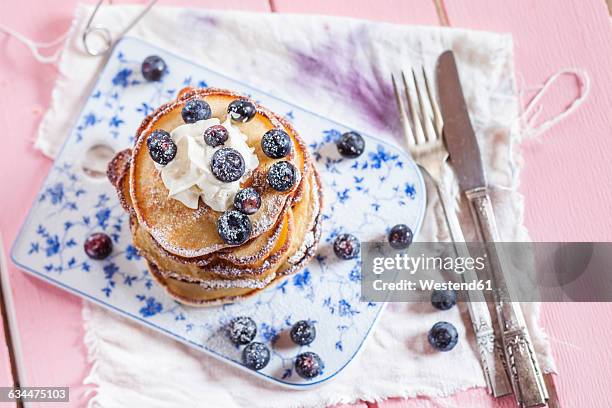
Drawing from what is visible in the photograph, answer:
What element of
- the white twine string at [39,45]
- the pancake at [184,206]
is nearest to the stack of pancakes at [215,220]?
the pancake at [184,206]

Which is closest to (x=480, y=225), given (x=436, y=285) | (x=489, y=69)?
(x=436, y=285)

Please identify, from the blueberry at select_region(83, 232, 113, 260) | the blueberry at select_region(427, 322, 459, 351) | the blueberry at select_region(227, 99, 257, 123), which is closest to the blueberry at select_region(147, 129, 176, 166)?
the blueberry at select_region(227, 99, 257, 123)

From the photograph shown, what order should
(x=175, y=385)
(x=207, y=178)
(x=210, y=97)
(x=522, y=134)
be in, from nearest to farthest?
(x=207, y=178)
(x=210, y=97)
(x=175, y=385)
(x=522, y=134)

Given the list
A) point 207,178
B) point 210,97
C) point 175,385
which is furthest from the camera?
point 175,385

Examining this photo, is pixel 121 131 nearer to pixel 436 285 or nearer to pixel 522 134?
pixel 436 285

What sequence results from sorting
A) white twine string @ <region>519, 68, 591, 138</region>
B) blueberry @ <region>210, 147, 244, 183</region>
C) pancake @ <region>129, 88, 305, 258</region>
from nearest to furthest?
blueberry @ <region>210, 147, 244, 183</region>
pancake @ <region>129, 88, 305, 258</region>
white twine string @ <region>519, 68, 591, 138</region>

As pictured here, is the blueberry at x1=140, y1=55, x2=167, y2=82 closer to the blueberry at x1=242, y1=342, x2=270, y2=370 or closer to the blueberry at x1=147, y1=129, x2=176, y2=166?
the blueberry at x1=147, y1=129, x2=176, y2=166

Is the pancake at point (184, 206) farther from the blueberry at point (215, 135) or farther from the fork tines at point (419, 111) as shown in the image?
the fork tines at point (419, 111)
